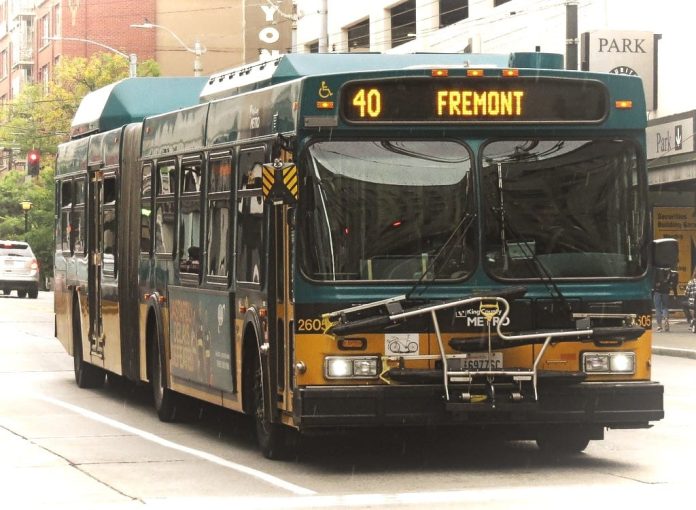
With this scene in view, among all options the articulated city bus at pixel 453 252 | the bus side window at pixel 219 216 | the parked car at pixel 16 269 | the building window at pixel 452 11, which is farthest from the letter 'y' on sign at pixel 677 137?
the parked car at pixel 16 269

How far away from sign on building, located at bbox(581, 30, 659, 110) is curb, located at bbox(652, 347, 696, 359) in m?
6.11

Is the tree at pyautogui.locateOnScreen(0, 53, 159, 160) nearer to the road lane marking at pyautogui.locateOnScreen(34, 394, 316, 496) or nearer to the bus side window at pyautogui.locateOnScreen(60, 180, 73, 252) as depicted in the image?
the bus side window at pyautogui.locateOnScreen(60, 180, 73, 252)

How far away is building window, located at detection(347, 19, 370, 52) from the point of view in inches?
1930

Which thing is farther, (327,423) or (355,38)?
(355,38)

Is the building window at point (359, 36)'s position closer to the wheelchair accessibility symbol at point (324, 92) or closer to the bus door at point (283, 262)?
the bus door at point (283, 262)

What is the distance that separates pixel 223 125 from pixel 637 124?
3617mm

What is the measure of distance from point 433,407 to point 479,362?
448 mm

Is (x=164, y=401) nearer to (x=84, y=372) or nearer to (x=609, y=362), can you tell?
(x=84, y=372)

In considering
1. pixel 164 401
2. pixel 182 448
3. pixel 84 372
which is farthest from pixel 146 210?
pixel 84 372

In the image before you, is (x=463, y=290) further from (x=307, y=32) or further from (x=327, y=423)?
(x=307, y=32)

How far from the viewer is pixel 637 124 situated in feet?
39.0

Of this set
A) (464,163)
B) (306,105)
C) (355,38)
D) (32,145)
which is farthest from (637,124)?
(32,145)

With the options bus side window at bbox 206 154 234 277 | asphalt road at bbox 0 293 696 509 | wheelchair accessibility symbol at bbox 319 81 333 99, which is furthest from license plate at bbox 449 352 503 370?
bus side window at bbox 206 154 234 277

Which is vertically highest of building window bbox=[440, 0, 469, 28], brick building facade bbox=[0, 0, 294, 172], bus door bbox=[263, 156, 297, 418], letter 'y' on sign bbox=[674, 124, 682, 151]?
brick building facade bbox=[0, 0, 294, 172]
